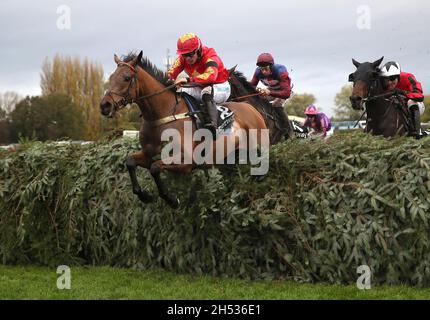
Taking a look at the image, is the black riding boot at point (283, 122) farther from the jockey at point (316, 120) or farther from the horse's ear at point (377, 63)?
the jockey at point (316, 120)

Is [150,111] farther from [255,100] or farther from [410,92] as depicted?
[410,92]

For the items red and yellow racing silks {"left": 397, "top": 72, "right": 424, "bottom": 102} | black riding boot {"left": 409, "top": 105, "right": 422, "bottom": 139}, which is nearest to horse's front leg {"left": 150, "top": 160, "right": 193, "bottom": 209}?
black riding boot {"left": 409, "top": 105, "right": 422, "bottom": 139}

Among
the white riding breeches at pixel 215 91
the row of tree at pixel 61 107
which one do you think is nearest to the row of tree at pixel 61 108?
the row of tree at pixel 61 107

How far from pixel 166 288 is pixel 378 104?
504cm

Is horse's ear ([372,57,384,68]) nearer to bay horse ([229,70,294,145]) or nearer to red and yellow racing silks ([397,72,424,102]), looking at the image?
red and yellow racing silks ([397,72,424,102])

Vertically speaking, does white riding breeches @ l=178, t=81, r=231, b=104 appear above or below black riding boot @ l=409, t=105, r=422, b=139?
above

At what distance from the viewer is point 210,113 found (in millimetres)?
7680

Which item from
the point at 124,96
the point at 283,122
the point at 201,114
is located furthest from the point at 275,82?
the point at 124,96

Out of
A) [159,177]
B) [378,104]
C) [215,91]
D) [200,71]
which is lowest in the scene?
[159,177]

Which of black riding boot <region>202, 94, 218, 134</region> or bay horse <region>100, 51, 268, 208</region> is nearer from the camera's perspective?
bay horse <region>100, 51, 268, 208</region>

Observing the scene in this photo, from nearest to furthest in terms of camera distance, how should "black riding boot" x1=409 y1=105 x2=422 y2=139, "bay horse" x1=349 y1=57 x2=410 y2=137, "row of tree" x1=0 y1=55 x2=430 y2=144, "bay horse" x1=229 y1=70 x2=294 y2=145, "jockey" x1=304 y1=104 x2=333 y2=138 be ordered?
"bay horse" x1=349 y1=57 x2=410 y2=137
"black riding boot" x1=409 y1=105 x2=422 y2=139
"bay horse" x1=229 y1=70 x2=294 y2=145
"jockey" x1=304 y1=104 x2=333 y2=138
"row of tree" x1=0 y1=55 x2=430 y2=144

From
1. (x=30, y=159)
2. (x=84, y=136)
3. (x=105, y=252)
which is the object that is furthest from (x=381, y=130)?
(x=84, y=136)

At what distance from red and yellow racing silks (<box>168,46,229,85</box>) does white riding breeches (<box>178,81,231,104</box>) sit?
117mm

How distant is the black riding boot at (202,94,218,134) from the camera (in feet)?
25.1
